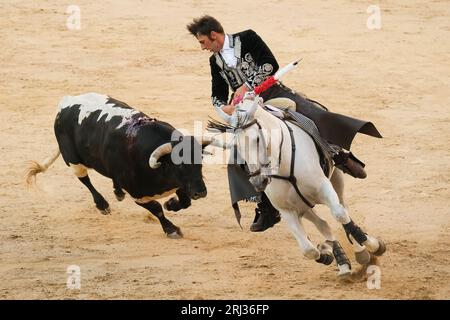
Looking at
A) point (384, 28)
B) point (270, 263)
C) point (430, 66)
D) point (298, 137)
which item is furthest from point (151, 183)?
point (384, 28)

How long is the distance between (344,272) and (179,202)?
2222 millimetres

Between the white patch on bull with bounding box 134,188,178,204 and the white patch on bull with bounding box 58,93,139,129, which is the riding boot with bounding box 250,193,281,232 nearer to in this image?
the white patch on bull with bounding box 134,188,178,204

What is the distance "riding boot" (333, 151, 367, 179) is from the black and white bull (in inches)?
53.1

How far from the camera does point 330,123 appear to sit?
9.55 meters

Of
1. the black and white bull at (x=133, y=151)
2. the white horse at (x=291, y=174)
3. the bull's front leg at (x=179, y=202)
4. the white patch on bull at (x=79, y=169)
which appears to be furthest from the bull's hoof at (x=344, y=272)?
the white patch on bull at (x=79, y=169)

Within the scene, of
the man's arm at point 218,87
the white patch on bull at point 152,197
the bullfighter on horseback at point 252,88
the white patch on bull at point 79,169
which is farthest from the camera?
the white patch on bull at point 79,169

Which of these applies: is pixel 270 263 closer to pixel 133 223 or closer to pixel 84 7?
pixel 133 223

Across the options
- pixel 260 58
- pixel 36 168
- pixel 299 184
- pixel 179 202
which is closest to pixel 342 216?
pixel 299 184

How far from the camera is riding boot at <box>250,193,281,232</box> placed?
10102 mm

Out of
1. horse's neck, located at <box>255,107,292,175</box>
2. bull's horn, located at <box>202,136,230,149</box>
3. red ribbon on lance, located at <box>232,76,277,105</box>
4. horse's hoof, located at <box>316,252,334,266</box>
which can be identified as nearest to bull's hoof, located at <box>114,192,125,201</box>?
bull's horn, located at <box>202,136,230,149</box>

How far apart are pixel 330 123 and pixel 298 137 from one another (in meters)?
0.58

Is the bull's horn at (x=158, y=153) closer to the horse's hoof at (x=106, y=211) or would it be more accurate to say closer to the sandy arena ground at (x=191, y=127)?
the sandy arena ground at (x=191, y=127)

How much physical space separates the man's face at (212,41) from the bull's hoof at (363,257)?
2038 millimetres

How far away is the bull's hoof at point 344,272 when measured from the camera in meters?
9.41
